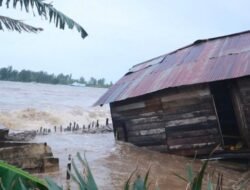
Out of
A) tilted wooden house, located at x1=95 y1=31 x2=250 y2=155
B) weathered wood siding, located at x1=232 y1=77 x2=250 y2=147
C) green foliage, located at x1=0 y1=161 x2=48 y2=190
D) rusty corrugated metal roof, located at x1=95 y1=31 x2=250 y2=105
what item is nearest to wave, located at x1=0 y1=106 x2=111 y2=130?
rusty corrugated metal roof, located at x1=95 y1=31 x2=250 y2=105

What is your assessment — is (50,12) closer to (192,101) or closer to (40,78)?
(192,101)

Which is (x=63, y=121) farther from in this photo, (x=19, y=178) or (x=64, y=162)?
(x=19, y=178)

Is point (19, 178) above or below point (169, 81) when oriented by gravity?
below

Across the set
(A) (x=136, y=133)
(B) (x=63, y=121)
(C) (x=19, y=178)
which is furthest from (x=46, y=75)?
(C) (x=19, y=178)

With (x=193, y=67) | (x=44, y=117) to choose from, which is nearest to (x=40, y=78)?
(x=44, y=117)

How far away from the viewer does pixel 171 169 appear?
10.5 meters

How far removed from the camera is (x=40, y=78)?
74188 mm

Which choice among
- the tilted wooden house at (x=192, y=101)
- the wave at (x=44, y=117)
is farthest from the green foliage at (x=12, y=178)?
the wave at (x=44, y=117)

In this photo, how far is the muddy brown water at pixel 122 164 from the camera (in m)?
8.66

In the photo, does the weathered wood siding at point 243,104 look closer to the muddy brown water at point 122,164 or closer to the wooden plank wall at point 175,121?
the wooden plank wall at point 175,121

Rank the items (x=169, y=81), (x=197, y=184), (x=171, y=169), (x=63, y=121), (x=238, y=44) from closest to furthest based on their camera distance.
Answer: (x=197, y=184) → (x=171, y=169) → (x=169, y=81) → (x=238, y=44) → (x=63, y=121)

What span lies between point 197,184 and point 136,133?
491 inches

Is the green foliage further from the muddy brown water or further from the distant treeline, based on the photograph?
the distant treeline

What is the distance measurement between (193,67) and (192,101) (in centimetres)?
145
